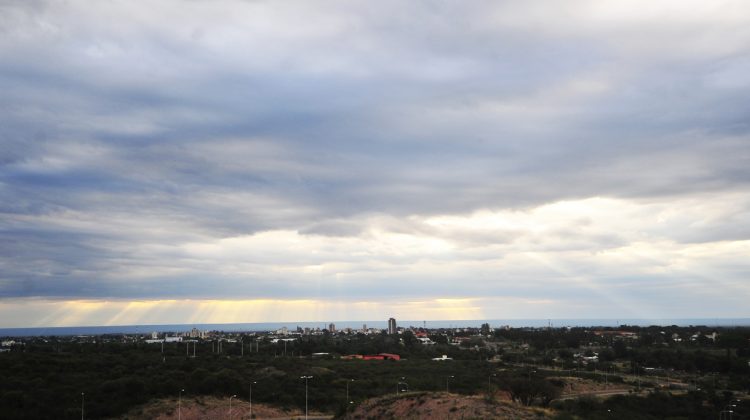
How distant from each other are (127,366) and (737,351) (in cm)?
11805

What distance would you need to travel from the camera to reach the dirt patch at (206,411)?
61.0 meters

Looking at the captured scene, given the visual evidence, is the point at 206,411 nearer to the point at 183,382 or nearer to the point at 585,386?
the point at 183,382

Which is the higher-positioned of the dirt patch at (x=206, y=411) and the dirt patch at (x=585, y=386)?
the dirt patch at (x=206, y=411)

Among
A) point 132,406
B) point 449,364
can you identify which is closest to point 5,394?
point 132,406

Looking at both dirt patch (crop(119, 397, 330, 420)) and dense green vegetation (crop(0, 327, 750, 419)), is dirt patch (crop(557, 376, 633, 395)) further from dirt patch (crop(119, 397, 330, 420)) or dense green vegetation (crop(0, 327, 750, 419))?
dirt patch (crop(119, 397, 330, 420))

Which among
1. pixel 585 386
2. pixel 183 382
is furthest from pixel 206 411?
pixel 585 386

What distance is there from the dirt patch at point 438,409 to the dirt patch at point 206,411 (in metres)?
17.1

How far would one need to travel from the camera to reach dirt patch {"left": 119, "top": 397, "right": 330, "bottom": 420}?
6103 centimetres

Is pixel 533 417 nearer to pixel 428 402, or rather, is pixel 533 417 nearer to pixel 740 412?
pixel 428 402

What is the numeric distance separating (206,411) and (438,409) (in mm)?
29957

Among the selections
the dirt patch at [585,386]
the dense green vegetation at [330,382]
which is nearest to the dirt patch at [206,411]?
the dense green vegetation at [330,382]

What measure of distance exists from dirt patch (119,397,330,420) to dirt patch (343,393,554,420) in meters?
17.1

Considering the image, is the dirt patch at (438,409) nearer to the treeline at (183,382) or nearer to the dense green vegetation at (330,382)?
the dense green vegetation at (330,382)

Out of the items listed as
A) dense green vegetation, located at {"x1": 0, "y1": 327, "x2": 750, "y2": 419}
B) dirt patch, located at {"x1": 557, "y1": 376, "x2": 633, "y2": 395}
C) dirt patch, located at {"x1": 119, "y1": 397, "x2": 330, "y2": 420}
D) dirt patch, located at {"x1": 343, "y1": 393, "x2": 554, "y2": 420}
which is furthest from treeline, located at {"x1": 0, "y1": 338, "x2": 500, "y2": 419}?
dirt patch, located at {"x1": 557, "y1": 376, "x2": 633, "y2": 395}
